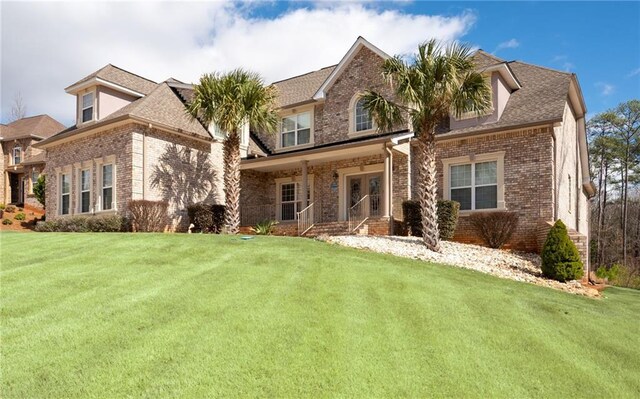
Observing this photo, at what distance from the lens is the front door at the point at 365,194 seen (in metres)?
18.0

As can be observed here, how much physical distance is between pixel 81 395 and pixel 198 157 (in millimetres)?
15900

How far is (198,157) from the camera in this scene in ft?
63.2

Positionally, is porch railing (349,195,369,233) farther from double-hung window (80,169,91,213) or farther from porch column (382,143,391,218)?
double-hung window (80,169,91,213)

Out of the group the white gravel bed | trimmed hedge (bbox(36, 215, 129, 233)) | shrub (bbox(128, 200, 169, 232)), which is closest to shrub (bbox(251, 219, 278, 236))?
shrub (bbox(128, 200, 169, 232))

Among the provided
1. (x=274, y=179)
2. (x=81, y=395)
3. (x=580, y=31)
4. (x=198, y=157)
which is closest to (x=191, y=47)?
(x=198, y=157)

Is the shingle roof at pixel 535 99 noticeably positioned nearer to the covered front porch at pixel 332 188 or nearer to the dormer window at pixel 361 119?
the covered front porch at pixel 332 188

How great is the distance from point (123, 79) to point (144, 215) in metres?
7.42

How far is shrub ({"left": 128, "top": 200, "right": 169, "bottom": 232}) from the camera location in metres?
16.1

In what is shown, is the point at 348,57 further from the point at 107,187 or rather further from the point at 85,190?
the point at 85,190

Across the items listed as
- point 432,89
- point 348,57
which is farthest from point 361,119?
point 432,89

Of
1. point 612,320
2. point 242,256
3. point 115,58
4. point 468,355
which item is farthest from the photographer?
point 115,58

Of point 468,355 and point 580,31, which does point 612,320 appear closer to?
point 468,355

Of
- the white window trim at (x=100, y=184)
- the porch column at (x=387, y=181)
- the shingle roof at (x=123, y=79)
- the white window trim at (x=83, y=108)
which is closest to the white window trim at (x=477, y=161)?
the porch column at (x=387, y=181)

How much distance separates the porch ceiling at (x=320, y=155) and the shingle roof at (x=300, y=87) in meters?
3.20
